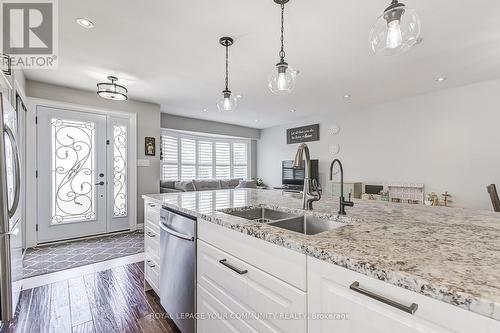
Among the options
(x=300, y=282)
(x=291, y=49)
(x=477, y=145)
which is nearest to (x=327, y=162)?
(x=477, y=145)

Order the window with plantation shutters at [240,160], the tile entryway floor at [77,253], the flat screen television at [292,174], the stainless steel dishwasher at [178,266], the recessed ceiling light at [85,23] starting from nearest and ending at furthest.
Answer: the stainless steel dishwasher at [178,266] → the recessed ceiling light at [85,23] → the tile entryway floor at [77,253] → the flat screen television at [292,174] → the window with plantation shutters at [240,160]

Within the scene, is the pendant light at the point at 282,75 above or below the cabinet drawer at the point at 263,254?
above

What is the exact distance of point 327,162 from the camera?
18.7 ft

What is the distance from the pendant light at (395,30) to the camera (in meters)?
1.27

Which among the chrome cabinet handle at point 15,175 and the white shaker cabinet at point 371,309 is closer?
the white shaker cabinet at point 371,309

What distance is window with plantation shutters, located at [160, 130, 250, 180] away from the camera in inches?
239

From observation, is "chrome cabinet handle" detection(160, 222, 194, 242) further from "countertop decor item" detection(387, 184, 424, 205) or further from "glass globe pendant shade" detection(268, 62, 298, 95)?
"countertop decor item" detection(387, 184, 424, 205)

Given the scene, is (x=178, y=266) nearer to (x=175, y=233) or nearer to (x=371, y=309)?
(x=175, y=233)

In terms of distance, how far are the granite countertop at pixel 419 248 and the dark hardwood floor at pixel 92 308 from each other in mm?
1202

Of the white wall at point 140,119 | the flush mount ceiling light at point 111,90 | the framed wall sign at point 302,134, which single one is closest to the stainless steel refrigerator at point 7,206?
the flush mount ceiling light at point 111,90

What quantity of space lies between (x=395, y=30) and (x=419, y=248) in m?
1.23

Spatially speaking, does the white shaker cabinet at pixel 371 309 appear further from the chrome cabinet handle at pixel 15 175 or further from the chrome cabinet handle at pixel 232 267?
the chrome cabinet handle at pixel 15 175

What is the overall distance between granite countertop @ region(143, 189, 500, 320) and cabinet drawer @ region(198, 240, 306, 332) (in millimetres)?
172

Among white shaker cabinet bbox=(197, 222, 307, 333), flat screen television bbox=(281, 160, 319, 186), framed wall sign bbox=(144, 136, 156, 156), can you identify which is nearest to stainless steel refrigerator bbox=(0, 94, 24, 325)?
white shaker cabinet bbox=(197, 222, 307, 333)
